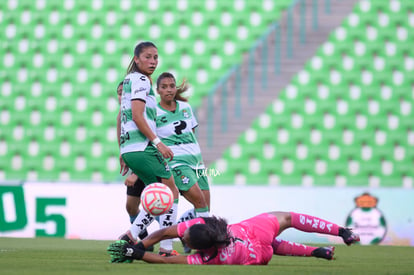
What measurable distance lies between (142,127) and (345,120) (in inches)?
268

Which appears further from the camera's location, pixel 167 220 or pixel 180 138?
pixel 180 138

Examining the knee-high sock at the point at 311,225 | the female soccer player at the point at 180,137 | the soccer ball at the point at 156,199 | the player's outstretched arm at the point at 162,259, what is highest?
the female soccer player at the point at 180,137

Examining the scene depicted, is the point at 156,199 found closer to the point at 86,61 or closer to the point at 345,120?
the point at 345,120

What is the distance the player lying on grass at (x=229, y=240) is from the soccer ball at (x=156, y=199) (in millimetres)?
321

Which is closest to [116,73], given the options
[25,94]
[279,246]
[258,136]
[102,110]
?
[102,110]

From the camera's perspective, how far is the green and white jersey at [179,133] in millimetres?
6742

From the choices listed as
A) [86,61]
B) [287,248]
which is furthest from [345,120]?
[287,248]

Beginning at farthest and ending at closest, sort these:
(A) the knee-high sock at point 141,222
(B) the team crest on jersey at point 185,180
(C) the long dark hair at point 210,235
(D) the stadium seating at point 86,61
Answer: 1. (D) the stadium seating at point 86,61
2. (B) the team crest on jersey at point 185,180
3. (A) the knee-high sock at point 141,222
4. (C) the long dark hair at point 210,235

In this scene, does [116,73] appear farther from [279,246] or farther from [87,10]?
[279,246]

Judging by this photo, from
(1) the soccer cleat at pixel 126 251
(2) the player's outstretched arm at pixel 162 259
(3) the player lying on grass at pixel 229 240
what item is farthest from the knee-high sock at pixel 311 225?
(1) the soccer cleat at pixel 126 251

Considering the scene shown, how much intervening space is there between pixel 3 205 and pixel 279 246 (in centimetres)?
593

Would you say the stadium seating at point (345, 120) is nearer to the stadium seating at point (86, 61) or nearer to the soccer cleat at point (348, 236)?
the stadium seating at point (86, 61)

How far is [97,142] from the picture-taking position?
11836mm

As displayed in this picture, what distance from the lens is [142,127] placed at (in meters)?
5.34
